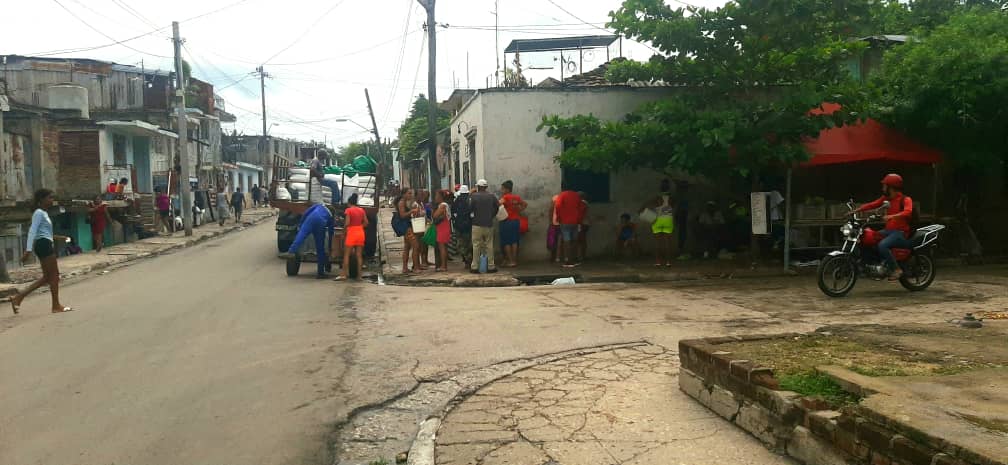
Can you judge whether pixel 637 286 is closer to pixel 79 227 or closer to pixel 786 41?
pixel 786 41

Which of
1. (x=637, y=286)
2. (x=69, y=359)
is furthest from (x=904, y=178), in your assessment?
(x=69, y=359)

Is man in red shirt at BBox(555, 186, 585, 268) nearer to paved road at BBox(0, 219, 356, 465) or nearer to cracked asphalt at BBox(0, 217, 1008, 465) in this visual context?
cracked asphalt at BBox(0, 217, 1008, 465)

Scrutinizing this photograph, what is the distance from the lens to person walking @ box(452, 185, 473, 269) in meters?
14.3

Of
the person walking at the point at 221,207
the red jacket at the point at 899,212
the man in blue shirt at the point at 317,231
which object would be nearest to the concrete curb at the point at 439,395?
the red jacket at the point at 899,212

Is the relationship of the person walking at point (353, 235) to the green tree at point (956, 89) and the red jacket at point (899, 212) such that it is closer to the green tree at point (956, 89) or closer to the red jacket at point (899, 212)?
the red jacket at point (899, 212)

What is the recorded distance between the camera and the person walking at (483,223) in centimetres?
1383

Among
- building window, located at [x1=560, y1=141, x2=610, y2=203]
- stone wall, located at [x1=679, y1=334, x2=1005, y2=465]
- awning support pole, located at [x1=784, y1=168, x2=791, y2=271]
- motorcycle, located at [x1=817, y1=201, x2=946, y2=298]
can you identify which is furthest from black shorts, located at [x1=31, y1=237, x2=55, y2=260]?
awning support pole, located at [x1=784, y1=168, x2=791, y2=271]

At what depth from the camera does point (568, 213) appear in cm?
1442

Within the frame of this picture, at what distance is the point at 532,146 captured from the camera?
15547mm

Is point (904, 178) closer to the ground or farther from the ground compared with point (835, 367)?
farther from the ground

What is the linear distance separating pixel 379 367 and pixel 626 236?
9417 millimetres

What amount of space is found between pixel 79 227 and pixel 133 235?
11.5 ft

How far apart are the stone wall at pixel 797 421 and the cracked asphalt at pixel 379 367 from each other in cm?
16

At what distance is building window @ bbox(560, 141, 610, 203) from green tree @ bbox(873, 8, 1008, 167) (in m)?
5.52
